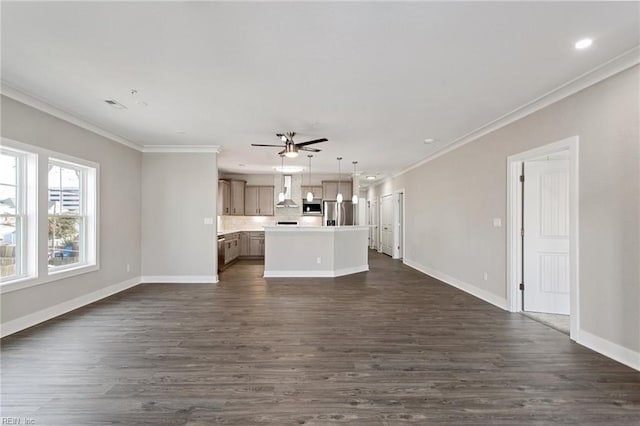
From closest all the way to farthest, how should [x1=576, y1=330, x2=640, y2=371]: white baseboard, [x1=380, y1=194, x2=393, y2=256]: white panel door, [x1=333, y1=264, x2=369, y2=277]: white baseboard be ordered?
[x1=576, y1=330, x2=640, y2=371]: white baseboard, [x1=333, y1=264, x2=369, y2=277]: white baseboard, [x1=380, y1=194, x2=393, y2=256]: white panel door

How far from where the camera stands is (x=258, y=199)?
9742mm

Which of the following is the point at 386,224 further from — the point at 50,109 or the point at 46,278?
the point at 50,109

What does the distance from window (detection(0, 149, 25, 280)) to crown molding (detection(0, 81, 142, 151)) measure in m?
0.61

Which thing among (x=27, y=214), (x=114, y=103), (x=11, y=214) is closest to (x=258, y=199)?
(x=114, y=103)

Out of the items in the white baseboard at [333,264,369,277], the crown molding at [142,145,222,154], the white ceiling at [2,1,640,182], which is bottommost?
the white baseboard at [333,264,369,277]

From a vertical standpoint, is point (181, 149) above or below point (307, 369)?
above

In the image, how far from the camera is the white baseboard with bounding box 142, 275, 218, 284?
5.93 m

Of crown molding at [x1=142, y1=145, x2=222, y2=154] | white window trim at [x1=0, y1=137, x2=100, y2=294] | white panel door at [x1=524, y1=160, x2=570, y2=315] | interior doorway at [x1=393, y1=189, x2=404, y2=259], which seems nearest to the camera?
white window trim at [x1=0, y1=137, x2=100, y2=294]

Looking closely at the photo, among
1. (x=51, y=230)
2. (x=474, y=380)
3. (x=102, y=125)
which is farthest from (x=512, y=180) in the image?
(x=51, y=230)

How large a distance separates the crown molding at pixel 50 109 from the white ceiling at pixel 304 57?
0.30 feet

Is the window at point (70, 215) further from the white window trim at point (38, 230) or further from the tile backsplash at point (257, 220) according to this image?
the tile backsplash at point (257, 220)

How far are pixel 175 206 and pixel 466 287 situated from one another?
561cm

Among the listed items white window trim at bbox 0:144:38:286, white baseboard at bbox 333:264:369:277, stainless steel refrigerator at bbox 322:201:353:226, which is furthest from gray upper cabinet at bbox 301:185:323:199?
white window trim at bbox 0:144:38:286

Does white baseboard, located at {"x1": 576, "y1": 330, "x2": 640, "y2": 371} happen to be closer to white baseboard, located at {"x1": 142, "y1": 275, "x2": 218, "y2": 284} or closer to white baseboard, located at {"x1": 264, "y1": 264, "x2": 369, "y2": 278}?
white baseboard, located at {"x1": 264, "y1": 264, "x2": 369, "y2": 278}
